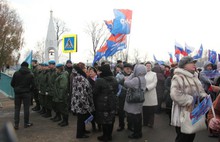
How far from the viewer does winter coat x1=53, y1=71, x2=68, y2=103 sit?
752 centimetres

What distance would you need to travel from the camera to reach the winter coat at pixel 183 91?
4055 millimetres

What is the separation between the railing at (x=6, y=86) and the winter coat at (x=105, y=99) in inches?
351

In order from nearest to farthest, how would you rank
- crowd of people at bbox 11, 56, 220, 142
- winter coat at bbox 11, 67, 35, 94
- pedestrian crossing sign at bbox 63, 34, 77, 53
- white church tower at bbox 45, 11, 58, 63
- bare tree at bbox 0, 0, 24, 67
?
1. crowd of people at bbox 11, 56, 220, 142
2. winter coat at bbox 11, 67, 35, 94
3. pedestrian crossing sign at bbox 63, 34, 77, 53
4. white church tower at bbox 45, 11, 58, 63
5. bare tree at bbox 0, 0, 24, 67

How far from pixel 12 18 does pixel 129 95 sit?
81.2 feet

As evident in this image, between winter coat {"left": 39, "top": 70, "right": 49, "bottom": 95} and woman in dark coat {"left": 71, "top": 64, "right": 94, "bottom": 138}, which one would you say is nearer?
woman in dark coat {"left": 71, "top": 64, "right": 94, "bottom": 138}

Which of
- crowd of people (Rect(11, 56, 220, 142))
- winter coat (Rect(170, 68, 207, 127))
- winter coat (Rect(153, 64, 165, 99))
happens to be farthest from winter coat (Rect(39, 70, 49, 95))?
winter coat (Rect(170, 68, 207, 127))

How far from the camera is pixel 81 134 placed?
644cm

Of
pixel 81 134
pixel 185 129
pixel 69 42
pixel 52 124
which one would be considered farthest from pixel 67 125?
pixel 185 129

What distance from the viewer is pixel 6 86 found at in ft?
45.4

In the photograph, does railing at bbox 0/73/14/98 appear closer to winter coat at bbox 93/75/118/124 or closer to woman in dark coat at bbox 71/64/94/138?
woman in dark coat at bbox 71/64/94/138

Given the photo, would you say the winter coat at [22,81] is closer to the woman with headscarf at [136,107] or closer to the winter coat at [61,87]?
the winter coat at [61,87]

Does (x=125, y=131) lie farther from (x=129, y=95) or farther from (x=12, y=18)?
(x=12, y=18)

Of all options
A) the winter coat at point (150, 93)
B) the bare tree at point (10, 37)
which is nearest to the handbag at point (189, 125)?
the winter coat at point (150, 93)

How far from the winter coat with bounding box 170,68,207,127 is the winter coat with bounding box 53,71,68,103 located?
411 cm
